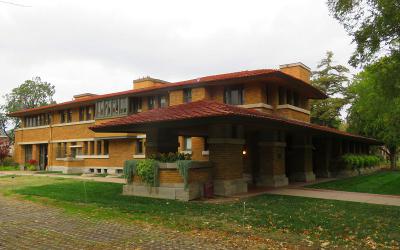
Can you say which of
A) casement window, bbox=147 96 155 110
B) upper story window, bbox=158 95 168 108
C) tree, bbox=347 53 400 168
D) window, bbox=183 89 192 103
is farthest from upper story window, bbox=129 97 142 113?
tree, bbox=347 53 400 168

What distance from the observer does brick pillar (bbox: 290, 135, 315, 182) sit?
23.4 m

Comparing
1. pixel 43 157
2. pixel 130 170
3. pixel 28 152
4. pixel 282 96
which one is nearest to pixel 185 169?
pixel 130 170

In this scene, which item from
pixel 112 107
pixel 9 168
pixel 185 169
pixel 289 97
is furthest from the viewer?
pixel 9 168

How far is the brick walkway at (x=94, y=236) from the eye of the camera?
25.0ft

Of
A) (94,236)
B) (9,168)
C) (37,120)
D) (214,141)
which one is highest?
(37,120)

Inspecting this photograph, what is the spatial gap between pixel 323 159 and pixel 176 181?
1665 centimetres

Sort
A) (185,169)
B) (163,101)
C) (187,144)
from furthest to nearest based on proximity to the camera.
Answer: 1. (163,101)
2. (187,144)
3. (185,169)

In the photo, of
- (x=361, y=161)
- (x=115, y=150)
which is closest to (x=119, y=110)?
(x=115, y=150)

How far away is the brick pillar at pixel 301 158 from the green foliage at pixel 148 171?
450 inches

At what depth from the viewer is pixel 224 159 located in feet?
50.7

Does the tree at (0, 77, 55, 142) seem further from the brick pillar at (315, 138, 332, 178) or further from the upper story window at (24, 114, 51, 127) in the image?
the brick pillar at (315, 138, 332, 178)

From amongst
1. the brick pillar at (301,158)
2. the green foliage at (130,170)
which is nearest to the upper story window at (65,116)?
the green foliage at (130,170)

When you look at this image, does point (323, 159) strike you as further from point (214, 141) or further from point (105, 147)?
point (105, 147)

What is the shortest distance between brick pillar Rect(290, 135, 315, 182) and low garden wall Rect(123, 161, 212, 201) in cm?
987
